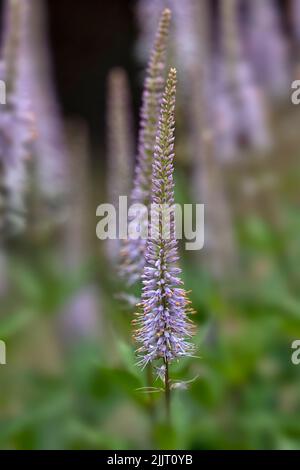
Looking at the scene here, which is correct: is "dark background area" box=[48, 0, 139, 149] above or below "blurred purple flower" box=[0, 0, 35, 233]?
above

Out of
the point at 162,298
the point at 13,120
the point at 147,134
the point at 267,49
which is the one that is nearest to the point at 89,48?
the point at 267,49

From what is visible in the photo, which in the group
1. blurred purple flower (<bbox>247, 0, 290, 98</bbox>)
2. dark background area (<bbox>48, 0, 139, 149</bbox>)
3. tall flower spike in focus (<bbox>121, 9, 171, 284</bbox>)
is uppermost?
dark background area (<bbox>48, 0, 139, 149</bbox>)

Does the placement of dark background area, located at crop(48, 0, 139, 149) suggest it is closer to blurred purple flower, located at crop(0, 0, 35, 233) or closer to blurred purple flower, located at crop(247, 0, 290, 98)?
blurred purple flower, located at crop(247, 0, 290, 98)

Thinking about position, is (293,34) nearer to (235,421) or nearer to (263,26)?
(263,26)

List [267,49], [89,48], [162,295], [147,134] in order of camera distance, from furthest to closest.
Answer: [89,48] < [267,49] < [147,134] < [162,295]

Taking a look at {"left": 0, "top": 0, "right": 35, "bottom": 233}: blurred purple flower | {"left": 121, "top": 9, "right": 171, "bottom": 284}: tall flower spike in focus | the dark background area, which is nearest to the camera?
{"left": 121, "top": 9, "right": 171, "bottom": 284}: tall flower spike in focus

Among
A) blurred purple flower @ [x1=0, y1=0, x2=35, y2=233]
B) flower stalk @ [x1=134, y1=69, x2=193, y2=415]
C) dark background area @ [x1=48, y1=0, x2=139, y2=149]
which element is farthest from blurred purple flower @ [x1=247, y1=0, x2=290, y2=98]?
flower stalk @ [x1=134, y1=69, x2=193, y2=415]

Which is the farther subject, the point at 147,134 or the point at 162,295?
the point at 147,134

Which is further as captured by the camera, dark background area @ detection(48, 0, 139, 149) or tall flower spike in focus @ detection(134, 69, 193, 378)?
dark background area @ detection(48, 0, 139, 149)

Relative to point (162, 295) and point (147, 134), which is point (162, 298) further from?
point (147, 134)

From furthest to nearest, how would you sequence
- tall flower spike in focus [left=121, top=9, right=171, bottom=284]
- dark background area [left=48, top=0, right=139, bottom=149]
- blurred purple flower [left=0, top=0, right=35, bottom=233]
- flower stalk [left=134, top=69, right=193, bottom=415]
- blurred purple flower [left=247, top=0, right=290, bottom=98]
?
dark background area [left=48, top=0, right=139, bottom=149] < blurred purple flower [left=247, top=0, right=290, bottom=98] < blurred purple flower [left=0, top=0, right=35, bottom=233] < tall flower spike in focus [left=121, top=9, right=171, bottom=284] < flower stalk [left=134, top=69, right=193, bottom=415]

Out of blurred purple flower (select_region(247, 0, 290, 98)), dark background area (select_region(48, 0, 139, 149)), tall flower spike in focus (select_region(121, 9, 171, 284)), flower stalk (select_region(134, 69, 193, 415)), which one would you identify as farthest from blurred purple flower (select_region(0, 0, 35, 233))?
dark background area (select_region(48, 0, 139, 149))
